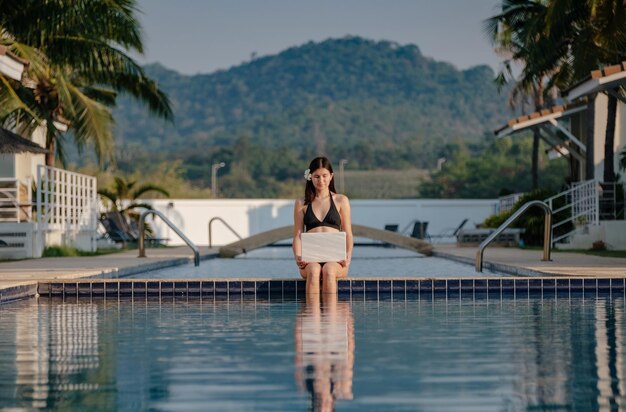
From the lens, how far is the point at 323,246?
974 centimetres

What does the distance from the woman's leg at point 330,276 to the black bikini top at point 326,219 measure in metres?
0.36

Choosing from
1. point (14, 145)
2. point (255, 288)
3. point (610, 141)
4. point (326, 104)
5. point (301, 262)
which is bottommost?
point (255, 288)

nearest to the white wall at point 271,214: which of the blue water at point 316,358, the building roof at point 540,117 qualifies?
the building roof at point 540,117

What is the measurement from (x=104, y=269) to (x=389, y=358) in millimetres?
8405

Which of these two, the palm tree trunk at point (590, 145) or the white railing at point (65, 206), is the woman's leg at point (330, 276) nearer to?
the white railing at point (65, 206)

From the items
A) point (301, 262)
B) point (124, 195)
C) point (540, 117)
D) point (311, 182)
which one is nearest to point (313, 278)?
point (301, 262)

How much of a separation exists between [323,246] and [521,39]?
66.3ft

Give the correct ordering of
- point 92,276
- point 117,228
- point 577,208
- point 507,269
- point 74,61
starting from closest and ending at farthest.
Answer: point 92,276 → point 507,269 → point 74,61 → point 577,208 → point 117,228

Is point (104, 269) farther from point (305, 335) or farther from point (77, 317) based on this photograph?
point (305, 335)

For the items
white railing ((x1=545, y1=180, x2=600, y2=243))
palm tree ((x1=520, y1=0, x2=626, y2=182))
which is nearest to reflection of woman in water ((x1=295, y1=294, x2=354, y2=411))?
palm tree ((x1=520, y1=0, x2=626, y2=182))

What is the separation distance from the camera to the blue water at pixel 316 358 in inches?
180

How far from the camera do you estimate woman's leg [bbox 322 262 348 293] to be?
9969 mm

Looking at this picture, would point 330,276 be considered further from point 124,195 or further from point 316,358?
point 124,195

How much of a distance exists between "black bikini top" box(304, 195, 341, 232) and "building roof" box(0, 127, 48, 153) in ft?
29.3
